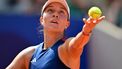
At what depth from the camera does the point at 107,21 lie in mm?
8453

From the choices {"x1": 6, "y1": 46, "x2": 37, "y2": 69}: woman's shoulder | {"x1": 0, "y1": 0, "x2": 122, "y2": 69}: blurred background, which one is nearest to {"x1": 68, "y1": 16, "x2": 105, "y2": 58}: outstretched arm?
{"x1": 6, "y1": 46, "x2": 37, "y2": 69}: woman's shoulder

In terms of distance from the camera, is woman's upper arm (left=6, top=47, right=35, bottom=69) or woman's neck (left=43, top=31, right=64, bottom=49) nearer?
woman's neck (left=43, top=31, right=64, bottom=49)

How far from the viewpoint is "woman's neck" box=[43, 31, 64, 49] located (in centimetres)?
479

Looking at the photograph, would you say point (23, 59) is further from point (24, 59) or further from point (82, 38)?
point (82, 38)

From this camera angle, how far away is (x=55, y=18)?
15.6ft

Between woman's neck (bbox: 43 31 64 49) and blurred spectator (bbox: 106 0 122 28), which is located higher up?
woman's neck (bbox: 43 31 64 49)

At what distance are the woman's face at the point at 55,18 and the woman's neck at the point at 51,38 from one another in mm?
49

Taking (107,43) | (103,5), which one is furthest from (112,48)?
(103,5)

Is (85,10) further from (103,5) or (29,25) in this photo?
(29,25)

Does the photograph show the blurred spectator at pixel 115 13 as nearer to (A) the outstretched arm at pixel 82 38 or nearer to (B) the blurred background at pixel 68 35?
(B) the blurred background at pixel 68 35

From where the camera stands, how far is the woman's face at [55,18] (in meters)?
4.73

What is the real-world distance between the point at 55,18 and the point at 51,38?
19 cm

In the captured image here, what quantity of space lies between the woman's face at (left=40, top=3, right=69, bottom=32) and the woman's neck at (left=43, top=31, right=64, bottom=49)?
5 centimetres

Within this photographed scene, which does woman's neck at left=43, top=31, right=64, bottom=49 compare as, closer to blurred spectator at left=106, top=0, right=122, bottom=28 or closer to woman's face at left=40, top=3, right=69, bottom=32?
woman's face at left=40, top=3, right=69, bottom=32
